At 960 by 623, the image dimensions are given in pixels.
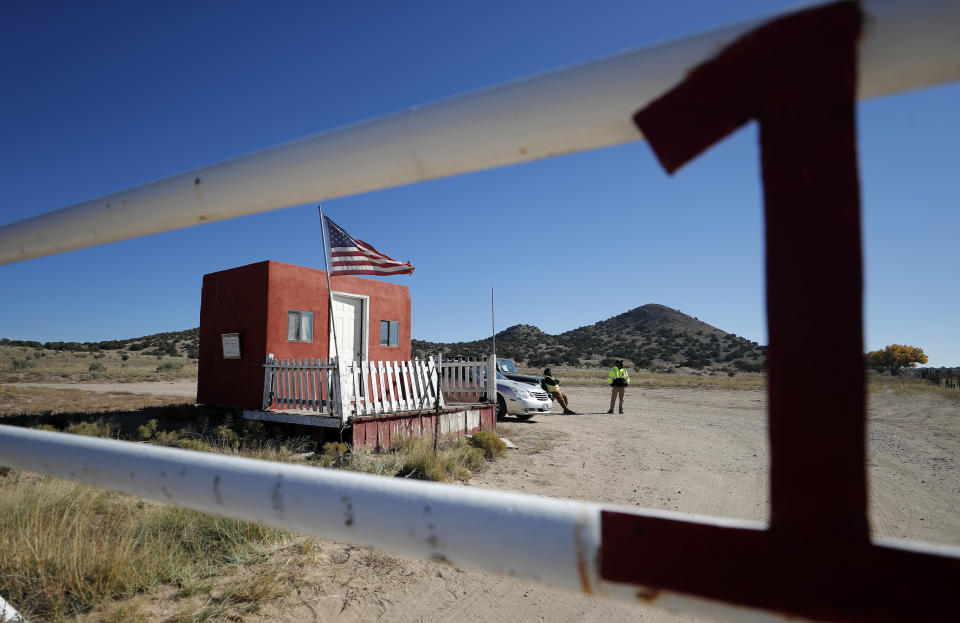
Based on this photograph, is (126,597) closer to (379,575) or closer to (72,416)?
(379,575)

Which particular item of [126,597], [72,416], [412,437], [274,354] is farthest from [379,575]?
[72,416]

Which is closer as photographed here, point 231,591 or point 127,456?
point 127,456

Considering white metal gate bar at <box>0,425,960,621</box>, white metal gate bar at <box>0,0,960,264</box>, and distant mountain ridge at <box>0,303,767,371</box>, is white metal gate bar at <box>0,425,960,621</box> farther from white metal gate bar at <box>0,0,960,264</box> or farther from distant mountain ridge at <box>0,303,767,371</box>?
distant mountain ridge at <box>0,303,767,371</box>

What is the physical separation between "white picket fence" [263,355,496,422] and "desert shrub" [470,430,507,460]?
142 cm

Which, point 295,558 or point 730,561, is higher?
point 730,561

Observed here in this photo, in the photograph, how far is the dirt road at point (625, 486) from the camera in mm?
4027

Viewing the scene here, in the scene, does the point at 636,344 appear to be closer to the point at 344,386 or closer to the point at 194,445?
the point at 344,386

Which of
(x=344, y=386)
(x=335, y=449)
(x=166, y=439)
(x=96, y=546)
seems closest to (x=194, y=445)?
(x=166, y=439)

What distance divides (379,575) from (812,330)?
→ 4737 mm

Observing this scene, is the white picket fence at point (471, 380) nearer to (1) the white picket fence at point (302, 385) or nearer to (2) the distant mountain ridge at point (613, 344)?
(1) the white picket fence at point (302, 385)

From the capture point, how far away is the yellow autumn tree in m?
53.8

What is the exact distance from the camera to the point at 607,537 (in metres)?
0.59

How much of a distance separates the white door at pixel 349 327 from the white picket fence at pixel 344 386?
2046mm

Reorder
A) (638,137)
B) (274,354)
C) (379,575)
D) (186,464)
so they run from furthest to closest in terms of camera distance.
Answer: (274,354) → (379,575) → (186,464) → (638,137)
